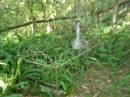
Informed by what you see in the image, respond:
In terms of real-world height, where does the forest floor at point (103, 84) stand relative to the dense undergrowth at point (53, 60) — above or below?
below

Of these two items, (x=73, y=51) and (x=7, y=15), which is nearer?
(x=73, y=51)

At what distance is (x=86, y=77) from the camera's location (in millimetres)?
6445

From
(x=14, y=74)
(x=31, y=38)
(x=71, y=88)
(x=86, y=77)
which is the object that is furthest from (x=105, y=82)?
(x=31, y=38)

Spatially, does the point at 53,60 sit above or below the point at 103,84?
above

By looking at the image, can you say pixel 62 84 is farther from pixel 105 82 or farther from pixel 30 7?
pixel 30 7

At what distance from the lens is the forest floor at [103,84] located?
569 centimetres

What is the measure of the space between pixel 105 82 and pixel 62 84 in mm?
1193

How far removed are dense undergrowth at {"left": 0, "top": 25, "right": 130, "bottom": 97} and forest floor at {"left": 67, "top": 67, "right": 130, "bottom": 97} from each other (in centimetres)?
10

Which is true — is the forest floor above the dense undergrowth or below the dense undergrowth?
A: below

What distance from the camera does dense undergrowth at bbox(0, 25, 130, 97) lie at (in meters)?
5.57

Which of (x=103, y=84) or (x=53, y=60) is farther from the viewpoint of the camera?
(x=53, y=60)

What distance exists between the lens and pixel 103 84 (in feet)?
20.1

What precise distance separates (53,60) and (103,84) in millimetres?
1433

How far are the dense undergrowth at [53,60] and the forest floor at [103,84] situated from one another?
3.7 inches
